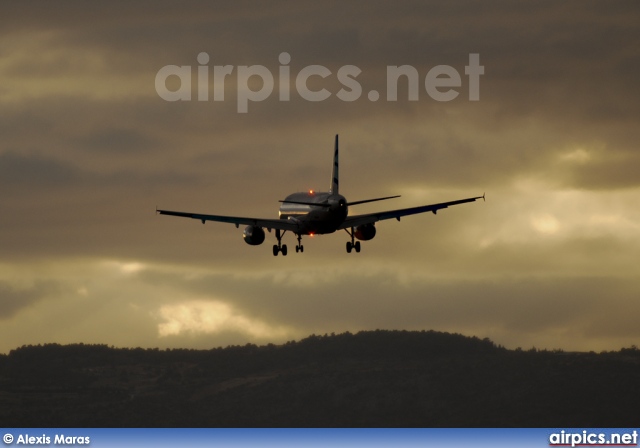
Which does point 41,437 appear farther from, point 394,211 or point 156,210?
point 394,211

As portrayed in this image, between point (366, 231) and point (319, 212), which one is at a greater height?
point (319, 212)

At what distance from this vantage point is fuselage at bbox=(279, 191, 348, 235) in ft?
627

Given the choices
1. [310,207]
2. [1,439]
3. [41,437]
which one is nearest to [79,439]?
[41,437]

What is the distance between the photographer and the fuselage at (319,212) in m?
191

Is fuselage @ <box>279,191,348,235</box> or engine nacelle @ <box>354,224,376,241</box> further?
engine nacelle @ <box>354,224,376,241</box>

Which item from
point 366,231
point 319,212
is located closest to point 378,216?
point 366,231

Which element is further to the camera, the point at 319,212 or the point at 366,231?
the point at 366,231

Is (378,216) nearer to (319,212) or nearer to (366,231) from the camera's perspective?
(366,231)

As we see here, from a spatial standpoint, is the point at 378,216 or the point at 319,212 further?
the point at 378,216

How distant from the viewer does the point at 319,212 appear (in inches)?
7525

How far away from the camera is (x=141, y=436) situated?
184625mm

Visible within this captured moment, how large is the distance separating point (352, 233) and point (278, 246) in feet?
33.6

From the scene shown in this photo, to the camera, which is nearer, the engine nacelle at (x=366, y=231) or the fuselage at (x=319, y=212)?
the fuselage at (x=319, y=212)

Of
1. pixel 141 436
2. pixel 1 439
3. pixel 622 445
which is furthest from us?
pixel 622 445
